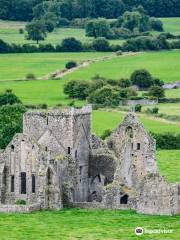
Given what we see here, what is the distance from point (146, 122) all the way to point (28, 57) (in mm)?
64811

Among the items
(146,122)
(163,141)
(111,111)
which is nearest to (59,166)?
(163,141)

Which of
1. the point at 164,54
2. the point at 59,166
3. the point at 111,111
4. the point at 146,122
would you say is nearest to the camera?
the point at 59,166

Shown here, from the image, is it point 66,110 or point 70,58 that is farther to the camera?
point 70,58

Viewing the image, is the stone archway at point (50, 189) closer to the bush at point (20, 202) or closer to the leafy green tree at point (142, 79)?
the bush at point (20, 202)

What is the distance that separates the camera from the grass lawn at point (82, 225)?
69750mm

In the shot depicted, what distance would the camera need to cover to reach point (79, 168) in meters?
82.5

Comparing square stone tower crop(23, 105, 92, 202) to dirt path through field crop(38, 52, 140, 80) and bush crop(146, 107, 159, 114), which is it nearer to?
bush crop(146, 107, 159, 114)

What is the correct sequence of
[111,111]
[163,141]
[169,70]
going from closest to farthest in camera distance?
[163,141] < [111,111] < [169,70]

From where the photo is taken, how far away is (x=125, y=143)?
81.9 m

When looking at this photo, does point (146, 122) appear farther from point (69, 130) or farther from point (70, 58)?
point (70, 58)

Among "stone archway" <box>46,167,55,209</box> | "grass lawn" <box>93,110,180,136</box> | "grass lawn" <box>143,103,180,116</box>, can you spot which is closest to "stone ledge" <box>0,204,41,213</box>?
"stone archway" <box>46,167,55,209</box>

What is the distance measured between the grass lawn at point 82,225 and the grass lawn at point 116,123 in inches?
1568

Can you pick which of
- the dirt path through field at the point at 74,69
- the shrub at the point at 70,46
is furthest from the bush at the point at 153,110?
the shrub at the point at 70,46

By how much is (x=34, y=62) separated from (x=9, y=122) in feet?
273
